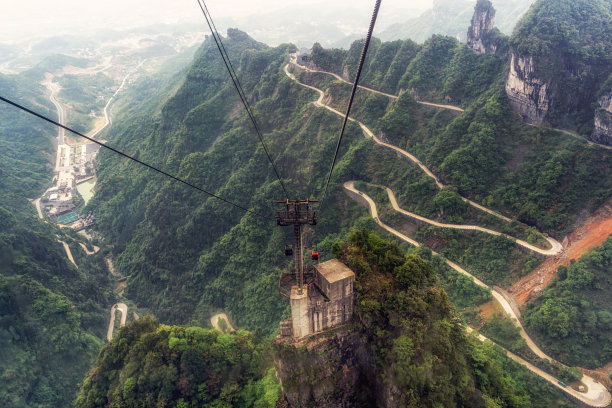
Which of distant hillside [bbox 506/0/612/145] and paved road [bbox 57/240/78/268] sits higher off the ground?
distant hillside [bbox 506/0/612/145]

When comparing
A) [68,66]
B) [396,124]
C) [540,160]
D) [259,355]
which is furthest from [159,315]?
[68,66]

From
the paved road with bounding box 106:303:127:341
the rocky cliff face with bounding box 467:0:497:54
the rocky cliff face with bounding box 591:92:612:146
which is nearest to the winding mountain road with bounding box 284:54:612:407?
the rocky cliff face with bounding box 467:0:497:54

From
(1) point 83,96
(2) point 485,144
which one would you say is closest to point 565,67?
(2) point 485,144

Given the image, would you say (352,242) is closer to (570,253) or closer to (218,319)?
(570,253)

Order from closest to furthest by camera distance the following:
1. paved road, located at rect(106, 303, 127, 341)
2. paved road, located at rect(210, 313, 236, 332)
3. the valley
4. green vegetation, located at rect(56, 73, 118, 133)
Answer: the valley, paved road, located at rect(210, 313, 236, 332), paved road, located at rect(106, 303, 127, 341), green vegetation, located at rect(56, 73, 118, 133)

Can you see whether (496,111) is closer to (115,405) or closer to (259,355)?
(259,355)

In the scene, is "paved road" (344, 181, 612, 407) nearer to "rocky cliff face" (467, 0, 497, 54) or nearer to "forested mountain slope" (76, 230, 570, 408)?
"forested mountain slope" (76, 230, 570, 408)
